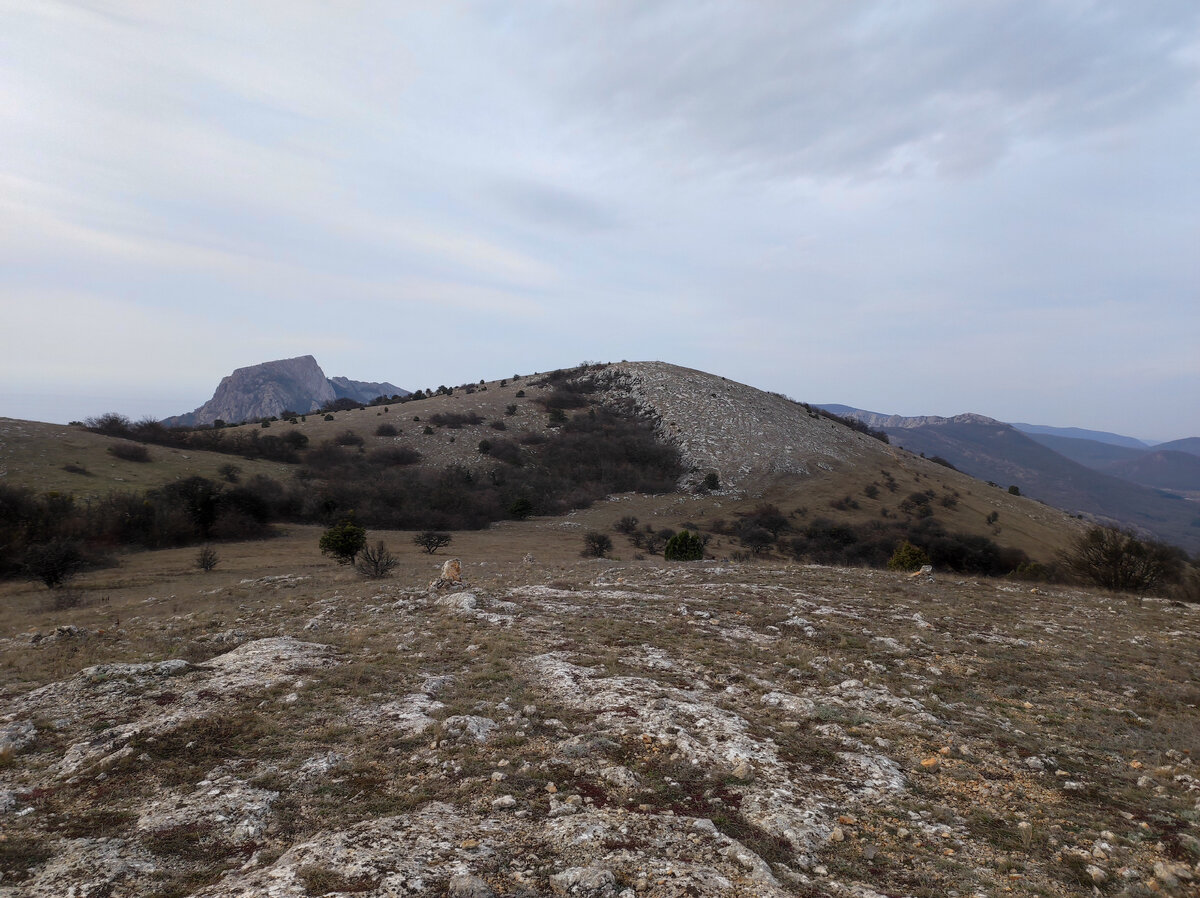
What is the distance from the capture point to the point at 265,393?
132 m

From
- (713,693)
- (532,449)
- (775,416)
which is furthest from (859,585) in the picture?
(775,416)

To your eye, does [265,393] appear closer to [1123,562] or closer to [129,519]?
[129,519]

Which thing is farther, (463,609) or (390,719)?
(463,609)

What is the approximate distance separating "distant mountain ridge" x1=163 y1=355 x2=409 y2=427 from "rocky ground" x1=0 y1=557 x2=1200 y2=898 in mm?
119353

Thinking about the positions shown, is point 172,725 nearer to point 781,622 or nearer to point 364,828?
point 364,828

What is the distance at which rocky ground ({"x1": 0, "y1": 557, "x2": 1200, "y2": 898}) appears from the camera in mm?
3188

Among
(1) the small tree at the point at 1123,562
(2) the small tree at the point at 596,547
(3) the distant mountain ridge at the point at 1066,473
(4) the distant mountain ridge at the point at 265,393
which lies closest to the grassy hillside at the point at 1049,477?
(3) the distant mountain ridge at the point at 1066,473

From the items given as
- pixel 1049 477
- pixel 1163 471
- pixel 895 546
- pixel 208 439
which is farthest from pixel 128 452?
pixel 1163 471

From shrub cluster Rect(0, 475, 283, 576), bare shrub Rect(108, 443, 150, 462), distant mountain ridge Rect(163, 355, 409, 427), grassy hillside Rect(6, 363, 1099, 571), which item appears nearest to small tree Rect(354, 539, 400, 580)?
shrub cluster Rect(0, 475, 283, 576)

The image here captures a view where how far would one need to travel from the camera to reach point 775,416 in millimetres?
54094

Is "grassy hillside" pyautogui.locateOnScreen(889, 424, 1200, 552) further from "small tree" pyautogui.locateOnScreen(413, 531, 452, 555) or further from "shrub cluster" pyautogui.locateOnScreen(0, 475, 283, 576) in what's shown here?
"shrub cluster" pyautogui.locateOnScreen(0, 475, 283, 576)

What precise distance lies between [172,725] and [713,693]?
542 centimetres

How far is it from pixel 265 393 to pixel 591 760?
152663mm

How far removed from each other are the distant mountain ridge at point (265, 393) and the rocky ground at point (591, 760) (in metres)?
119
